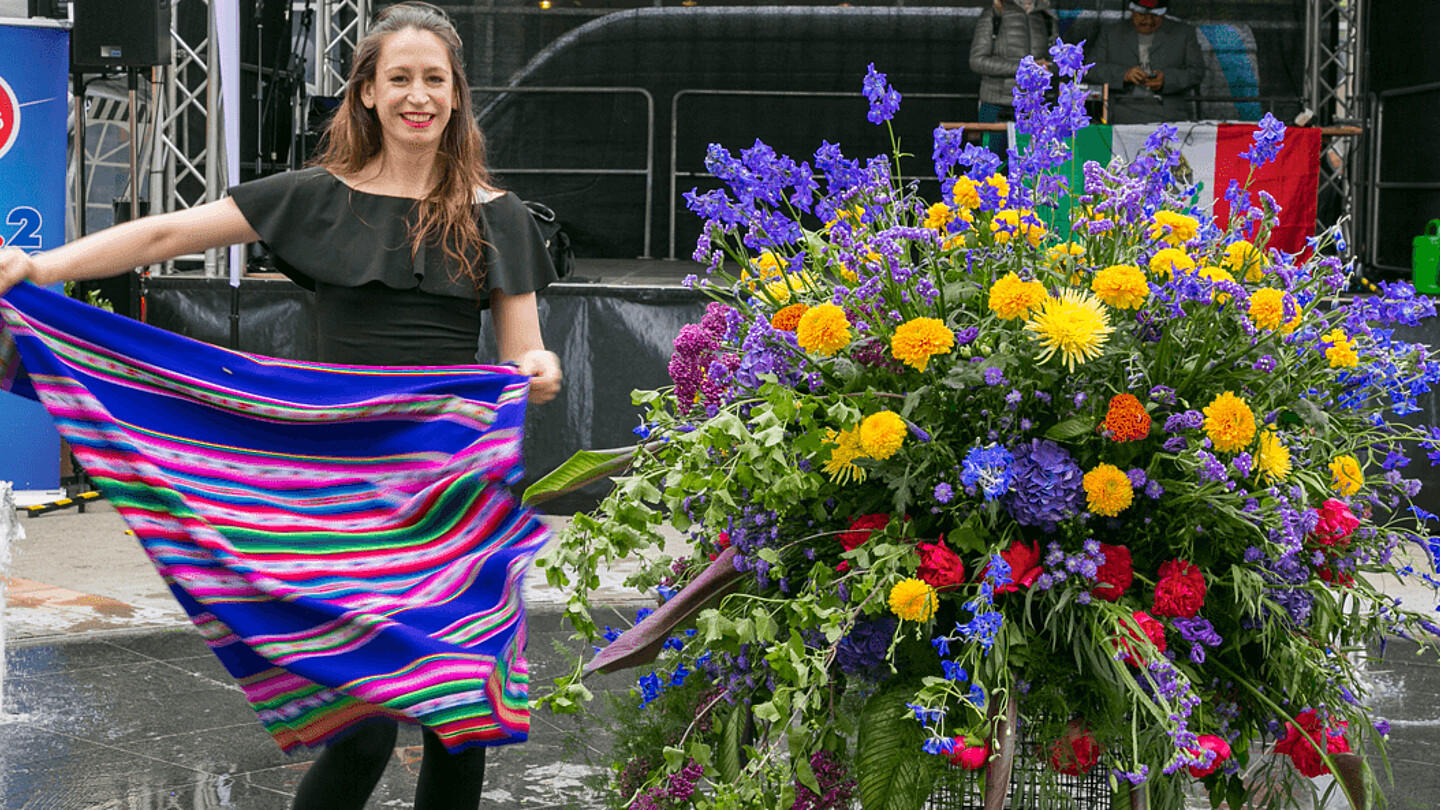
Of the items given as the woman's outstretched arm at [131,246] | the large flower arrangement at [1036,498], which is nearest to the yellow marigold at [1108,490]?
the large flower arrangement at [1036,498]

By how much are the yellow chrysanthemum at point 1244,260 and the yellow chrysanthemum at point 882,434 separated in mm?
549

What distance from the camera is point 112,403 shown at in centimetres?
228

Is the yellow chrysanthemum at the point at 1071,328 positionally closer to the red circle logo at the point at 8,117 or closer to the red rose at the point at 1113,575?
the red rose at the point at 1113,575

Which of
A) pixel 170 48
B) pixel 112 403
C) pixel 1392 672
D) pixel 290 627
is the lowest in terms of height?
pixel 1392 672

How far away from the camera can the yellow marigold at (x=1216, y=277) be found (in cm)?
180

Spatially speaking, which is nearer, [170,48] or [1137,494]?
[1137,494]

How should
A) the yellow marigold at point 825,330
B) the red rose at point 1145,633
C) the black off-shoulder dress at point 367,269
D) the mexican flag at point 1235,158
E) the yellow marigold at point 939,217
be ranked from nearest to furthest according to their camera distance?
the red rose at point 1145,633 < the yellow marigold at point 825,330 < the yellow marigold at point 939,217 < the black off-shoulder dress at point 367,269 < the mexican flag at point 1235,158

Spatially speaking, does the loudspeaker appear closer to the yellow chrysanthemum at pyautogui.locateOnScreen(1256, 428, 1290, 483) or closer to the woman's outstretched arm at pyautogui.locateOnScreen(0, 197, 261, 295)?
the woman's outstretched arm at pyautogui.locateOnScreen(0, 197, 261, 295)

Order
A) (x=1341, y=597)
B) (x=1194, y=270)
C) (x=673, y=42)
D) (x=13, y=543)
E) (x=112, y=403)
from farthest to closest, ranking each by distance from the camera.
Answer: (x=673, y=42), (x=13, y=543), (x=112, y=403), (x=1341, y=597), (x=1194, y=270)

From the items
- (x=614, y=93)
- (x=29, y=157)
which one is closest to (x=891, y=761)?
(x=29, y=157)

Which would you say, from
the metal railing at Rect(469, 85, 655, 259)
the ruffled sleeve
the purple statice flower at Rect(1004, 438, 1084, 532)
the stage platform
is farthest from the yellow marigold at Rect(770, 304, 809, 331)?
the metal railing at Rect(469, 85, 655, 259)

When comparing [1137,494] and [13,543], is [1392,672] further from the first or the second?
[13,543]

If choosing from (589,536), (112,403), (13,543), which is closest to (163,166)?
(13,543)

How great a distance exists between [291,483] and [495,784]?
4.99ft
